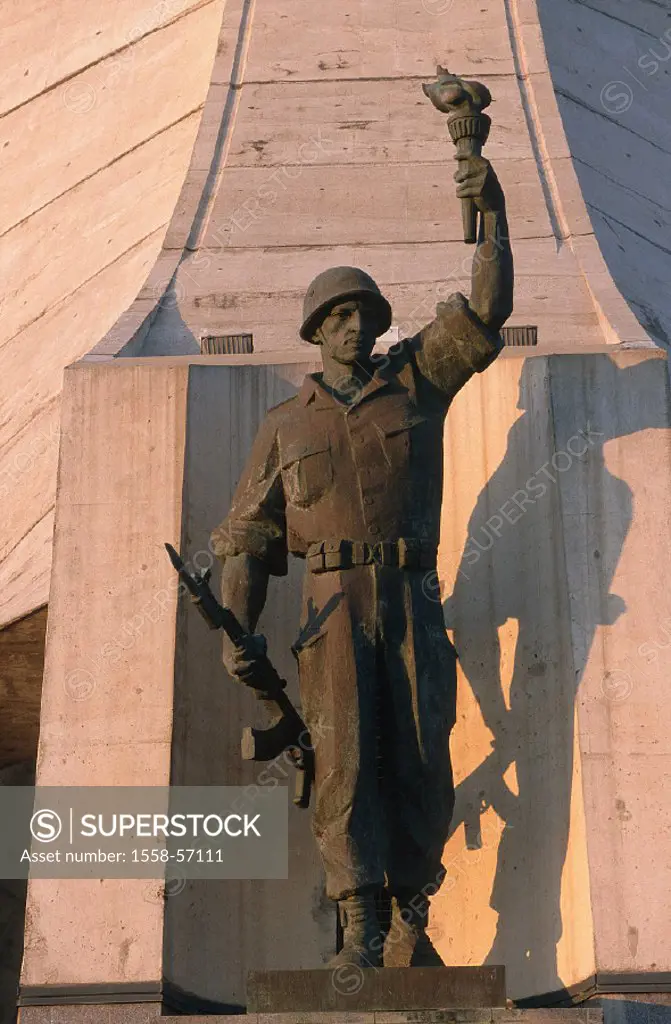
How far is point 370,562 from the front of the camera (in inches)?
363

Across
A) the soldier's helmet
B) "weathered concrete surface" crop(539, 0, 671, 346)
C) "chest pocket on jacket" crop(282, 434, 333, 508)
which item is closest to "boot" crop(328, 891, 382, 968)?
"chest pocket on jacket" crop(282, 434, 333, 508)

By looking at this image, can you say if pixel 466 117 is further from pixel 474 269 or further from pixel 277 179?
pixel 277 179

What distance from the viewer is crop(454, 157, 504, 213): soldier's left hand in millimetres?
9406

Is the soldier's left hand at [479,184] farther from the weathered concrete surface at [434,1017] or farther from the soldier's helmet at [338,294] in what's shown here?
the weathered concrete surface at [434,1017]

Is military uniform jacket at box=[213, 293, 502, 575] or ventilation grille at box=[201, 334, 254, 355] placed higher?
ventilation grille at box=[201, 334, 254, 355]

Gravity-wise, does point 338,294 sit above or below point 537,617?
above

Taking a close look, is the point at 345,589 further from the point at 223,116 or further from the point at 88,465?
the point at 223,116

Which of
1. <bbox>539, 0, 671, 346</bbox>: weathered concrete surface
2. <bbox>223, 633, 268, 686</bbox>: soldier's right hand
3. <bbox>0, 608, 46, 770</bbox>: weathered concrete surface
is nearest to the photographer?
<bbox>223, 633, 268, 686</bbox>: soldier's right hand

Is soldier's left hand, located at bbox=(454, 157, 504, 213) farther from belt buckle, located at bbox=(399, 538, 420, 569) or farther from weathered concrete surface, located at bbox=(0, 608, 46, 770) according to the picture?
weathered concrete surface, located at bbox=(0, 608, 46, 770)

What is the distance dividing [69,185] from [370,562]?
20.6ft

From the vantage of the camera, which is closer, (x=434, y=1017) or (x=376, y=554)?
(x=434, y=1017)

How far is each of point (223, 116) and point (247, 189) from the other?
0.72 m

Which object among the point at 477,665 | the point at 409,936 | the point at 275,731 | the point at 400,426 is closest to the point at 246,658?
the point at 275,731

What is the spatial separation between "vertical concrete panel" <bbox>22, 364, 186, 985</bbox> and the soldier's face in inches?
46.6
